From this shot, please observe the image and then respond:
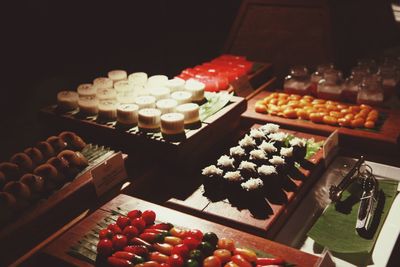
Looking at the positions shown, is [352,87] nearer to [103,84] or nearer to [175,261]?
[103,84]

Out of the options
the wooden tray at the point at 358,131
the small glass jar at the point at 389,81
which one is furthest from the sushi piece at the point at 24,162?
the small glass jar at the point at 389,81

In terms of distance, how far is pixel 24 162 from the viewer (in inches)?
122

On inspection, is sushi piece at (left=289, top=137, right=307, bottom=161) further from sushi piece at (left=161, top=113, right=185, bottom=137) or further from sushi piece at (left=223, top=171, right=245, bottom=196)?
sushi piece at (left=161, top=113, right=185, bottom=137)

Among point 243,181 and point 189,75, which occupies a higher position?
point 189,75

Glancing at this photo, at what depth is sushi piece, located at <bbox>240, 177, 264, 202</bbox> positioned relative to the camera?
2.91 m

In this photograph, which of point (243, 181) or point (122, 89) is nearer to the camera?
point (243, 181)

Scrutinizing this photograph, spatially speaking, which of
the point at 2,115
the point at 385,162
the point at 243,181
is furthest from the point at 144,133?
the point at 2,115

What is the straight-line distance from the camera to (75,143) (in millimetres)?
3441

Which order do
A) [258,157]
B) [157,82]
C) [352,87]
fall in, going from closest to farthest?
[258,157]
[157,82]
[352,87]

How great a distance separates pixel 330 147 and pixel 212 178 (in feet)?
3.89

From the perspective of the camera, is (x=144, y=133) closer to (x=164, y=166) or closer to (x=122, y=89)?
(x=164, y=166)

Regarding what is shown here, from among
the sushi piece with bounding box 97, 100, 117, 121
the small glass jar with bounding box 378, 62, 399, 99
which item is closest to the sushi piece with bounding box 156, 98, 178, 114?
the sushi piece with bounding box 97, 100, 117, 121

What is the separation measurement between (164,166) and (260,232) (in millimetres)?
1079

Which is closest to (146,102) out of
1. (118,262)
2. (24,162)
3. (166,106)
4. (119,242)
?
(166,106)
